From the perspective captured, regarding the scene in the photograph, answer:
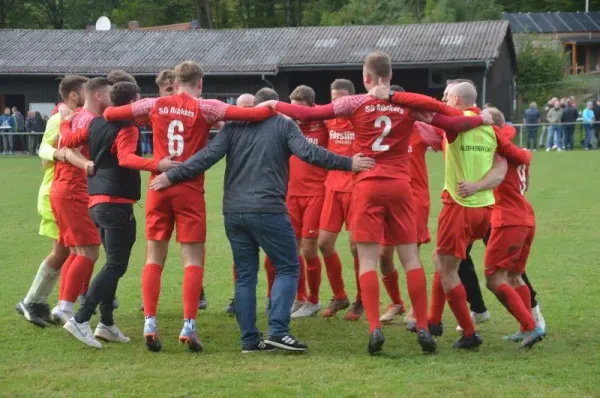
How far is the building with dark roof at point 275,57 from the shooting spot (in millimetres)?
43031

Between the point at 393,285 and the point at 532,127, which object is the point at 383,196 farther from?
the point at 532,127

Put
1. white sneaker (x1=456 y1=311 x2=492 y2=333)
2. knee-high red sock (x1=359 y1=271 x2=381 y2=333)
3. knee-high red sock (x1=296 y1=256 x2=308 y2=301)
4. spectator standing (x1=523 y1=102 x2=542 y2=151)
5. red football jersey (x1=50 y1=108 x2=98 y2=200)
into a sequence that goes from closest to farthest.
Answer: knee-high red sock (x1=359 y1=271 x2=381 y2=333) → red football jersey (x1=50 y1=108 x2=98 y2=200) → white sneaker (x1=456 y1=311 x2=492 y2=333) → knee-high red sock (x1=296 y1=256 x2=308 y2=301) → spectator standing (x1=523 y1=102 x2=542 y2=151)

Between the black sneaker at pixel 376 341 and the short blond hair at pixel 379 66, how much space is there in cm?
205

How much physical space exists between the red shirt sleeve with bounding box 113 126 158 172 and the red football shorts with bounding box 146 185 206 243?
0.23m

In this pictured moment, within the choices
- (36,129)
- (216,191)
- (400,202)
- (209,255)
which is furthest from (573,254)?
(36,129)

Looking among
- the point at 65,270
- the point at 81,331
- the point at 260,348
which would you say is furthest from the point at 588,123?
the point at 81,331

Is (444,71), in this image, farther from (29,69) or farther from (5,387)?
(5,387)

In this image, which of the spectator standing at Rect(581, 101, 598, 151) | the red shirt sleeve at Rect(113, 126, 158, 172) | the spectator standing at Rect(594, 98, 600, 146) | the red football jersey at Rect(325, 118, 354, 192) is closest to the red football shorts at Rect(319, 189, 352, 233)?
the red football jersey at Rect(325, 118, 354, 192)

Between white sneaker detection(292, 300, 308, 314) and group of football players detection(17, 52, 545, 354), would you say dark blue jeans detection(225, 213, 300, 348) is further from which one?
white sneaker detection(292, 300, 308, 314)

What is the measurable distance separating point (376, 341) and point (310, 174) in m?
2.62

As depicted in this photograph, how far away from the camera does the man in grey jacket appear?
7.93 metres

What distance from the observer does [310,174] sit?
987 centimetres

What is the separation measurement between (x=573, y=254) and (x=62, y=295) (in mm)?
7313

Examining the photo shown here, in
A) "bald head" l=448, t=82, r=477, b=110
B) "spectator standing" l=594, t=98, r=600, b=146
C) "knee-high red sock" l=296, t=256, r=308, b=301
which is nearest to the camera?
"bald head" l=448, t=82, r=477, b=110
